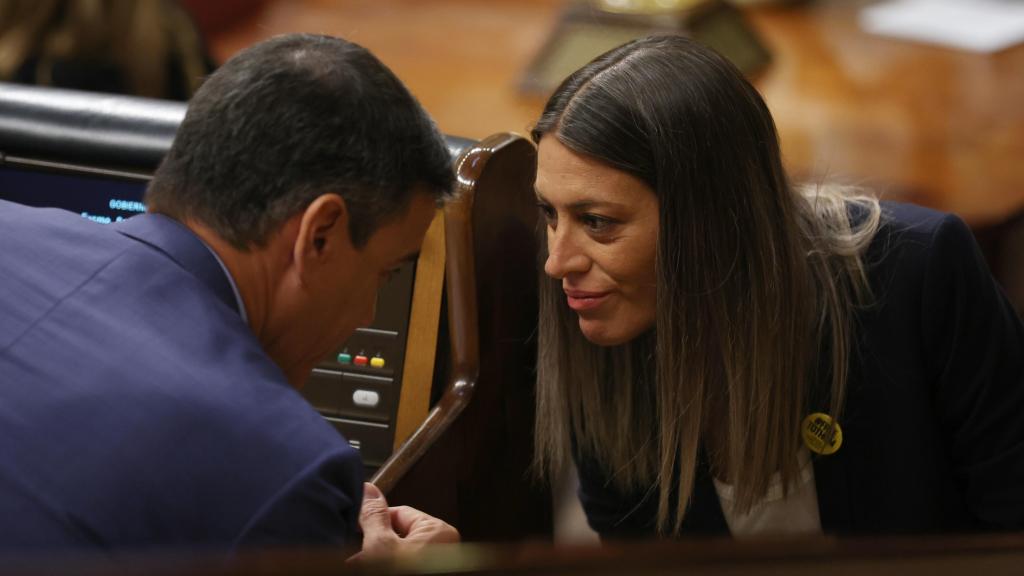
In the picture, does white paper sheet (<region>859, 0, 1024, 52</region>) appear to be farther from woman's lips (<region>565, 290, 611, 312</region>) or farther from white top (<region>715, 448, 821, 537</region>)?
woman's lips (<region>565, 290, 611, 312</region>)

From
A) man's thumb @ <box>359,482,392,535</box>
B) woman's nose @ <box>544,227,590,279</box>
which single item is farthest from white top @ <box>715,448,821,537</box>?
man's thumb @ <box>359,482,392,535</box>

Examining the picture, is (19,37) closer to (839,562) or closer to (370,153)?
(370,153)

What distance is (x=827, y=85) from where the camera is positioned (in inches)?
136

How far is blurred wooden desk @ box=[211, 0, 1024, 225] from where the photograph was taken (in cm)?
291

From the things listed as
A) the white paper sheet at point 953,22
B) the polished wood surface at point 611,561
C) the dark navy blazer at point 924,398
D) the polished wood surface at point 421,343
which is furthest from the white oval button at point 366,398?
the white paper sheet at point 953,22

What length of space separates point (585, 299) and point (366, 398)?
312 mm

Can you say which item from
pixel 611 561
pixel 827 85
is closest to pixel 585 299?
pixel 611 561

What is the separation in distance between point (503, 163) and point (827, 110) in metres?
1.90

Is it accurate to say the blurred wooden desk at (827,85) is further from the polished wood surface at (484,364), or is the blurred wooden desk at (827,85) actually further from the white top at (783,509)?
the white top at (783,509)

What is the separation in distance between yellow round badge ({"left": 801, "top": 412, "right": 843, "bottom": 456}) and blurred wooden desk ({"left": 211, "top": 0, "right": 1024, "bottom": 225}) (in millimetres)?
1142

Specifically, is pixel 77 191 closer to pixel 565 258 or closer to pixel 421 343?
pixel 421 343

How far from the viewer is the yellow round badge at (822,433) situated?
1516 mm

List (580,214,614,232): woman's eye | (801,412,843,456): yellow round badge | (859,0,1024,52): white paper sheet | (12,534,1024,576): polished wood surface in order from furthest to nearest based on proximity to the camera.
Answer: (859,0,1024,52): white paper sheet < (801,412,843,456): yellow round badge < (580,214,614,232): woman's eye < (12,534,1024,576): polished wood surface

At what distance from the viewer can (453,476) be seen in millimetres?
1569
